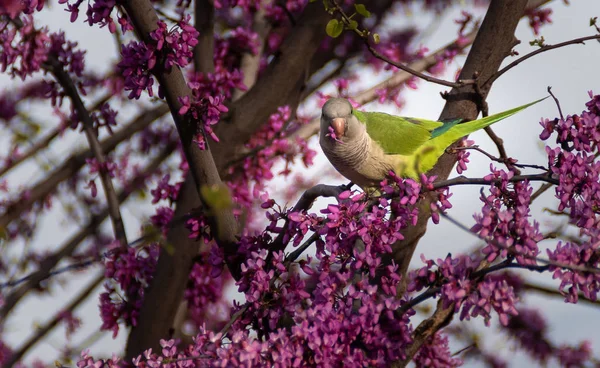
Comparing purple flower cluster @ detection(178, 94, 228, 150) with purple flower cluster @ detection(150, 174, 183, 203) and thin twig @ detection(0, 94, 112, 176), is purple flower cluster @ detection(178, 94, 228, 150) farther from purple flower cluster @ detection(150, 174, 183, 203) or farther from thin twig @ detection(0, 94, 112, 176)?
thin twig @ detection(0, 94, 112, 176)

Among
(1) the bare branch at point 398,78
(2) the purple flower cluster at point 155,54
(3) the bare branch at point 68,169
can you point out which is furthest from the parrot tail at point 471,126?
(3) the bare branch at point 68,169

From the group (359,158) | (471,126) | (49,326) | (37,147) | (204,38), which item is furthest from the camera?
(37,147)

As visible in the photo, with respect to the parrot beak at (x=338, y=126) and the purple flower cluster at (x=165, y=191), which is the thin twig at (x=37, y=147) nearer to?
the purple flower cluster at (x=165, y=191)

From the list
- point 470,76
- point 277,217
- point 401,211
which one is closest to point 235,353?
point 277,217

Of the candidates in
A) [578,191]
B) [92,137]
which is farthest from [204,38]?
[578,191]

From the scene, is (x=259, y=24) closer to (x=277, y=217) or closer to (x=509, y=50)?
(x=509, y=50)

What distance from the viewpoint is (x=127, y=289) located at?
393 centimetres

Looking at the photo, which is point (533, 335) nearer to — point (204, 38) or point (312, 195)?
point (312, 195)

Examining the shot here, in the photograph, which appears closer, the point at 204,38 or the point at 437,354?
the point at 437,354

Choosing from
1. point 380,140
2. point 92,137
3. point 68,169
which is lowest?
point 380,140

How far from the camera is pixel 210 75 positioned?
4203 millimetres

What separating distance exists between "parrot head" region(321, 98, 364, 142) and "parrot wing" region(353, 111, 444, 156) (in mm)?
182

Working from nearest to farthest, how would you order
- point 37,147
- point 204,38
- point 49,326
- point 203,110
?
point 203,110 < point 204,38 < point 49,326 < point 37,147

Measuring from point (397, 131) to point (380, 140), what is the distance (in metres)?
0.12
